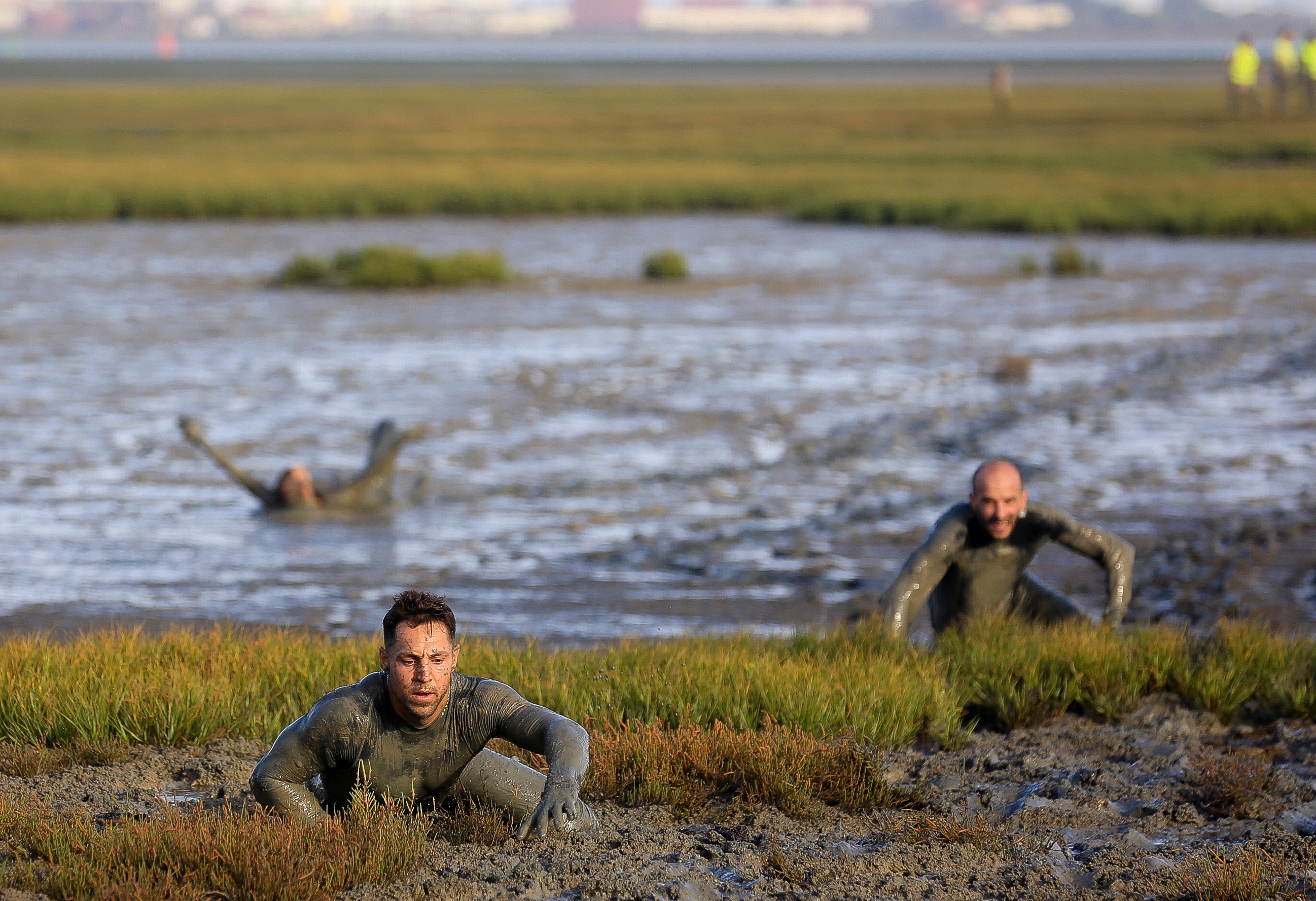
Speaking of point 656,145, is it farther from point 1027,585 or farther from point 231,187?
point 1027,585

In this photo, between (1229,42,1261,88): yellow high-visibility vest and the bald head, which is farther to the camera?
(1229,42,1261,88): yellow high-visibility vest

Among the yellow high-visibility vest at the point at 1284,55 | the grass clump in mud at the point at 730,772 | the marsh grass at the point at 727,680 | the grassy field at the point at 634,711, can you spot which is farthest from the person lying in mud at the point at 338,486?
the yellow high-visibility vest at the point at 1284,55

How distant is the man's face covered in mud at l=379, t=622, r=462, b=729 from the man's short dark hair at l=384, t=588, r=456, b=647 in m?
0.01

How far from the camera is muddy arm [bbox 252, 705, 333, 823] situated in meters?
5.79

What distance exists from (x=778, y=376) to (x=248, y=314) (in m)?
8.23

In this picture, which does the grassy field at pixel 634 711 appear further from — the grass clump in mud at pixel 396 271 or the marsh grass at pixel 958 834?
the grass clump in mud at pixel 396 271

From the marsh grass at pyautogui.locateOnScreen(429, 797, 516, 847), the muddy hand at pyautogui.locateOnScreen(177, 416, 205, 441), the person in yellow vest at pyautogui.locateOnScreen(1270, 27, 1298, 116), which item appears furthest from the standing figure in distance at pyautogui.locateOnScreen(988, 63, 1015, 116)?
the marsh grass at pyautogui.locateOnScreen(429, 797, 516, 847)

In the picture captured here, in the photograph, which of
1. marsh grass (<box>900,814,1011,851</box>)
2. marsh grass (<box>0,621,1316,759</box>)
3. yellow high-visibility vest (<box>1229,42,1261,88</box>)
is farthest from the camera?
yellow high-visibility vest (<box>1229,42,1261,88</box>)

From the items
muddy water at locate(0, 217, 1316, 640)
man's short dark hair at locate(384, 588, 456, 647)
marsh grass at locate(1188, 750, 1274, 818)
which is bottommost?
muddy water at locate(0, 217, 1316, 640)

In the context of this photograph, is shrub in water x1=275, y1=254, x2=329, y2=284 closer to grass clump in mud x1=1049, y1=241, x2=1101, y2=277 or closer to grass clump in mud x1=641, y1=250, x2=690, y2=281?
grass clump in mud x1=641, y1=250, x2=690, y2=281

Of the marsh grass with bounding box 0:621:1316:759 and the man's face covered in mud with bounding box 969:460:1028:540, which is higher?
the man's face covered in mud with bounding box 969:460:1028:540

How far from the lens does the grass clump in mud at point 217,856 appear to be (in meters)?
5.43

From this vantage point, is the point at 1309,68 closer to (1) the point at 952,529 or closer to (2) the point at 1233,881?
(1) the point at 952,529

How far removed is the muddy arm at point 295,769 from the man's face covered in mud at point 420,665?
12.6 inches
